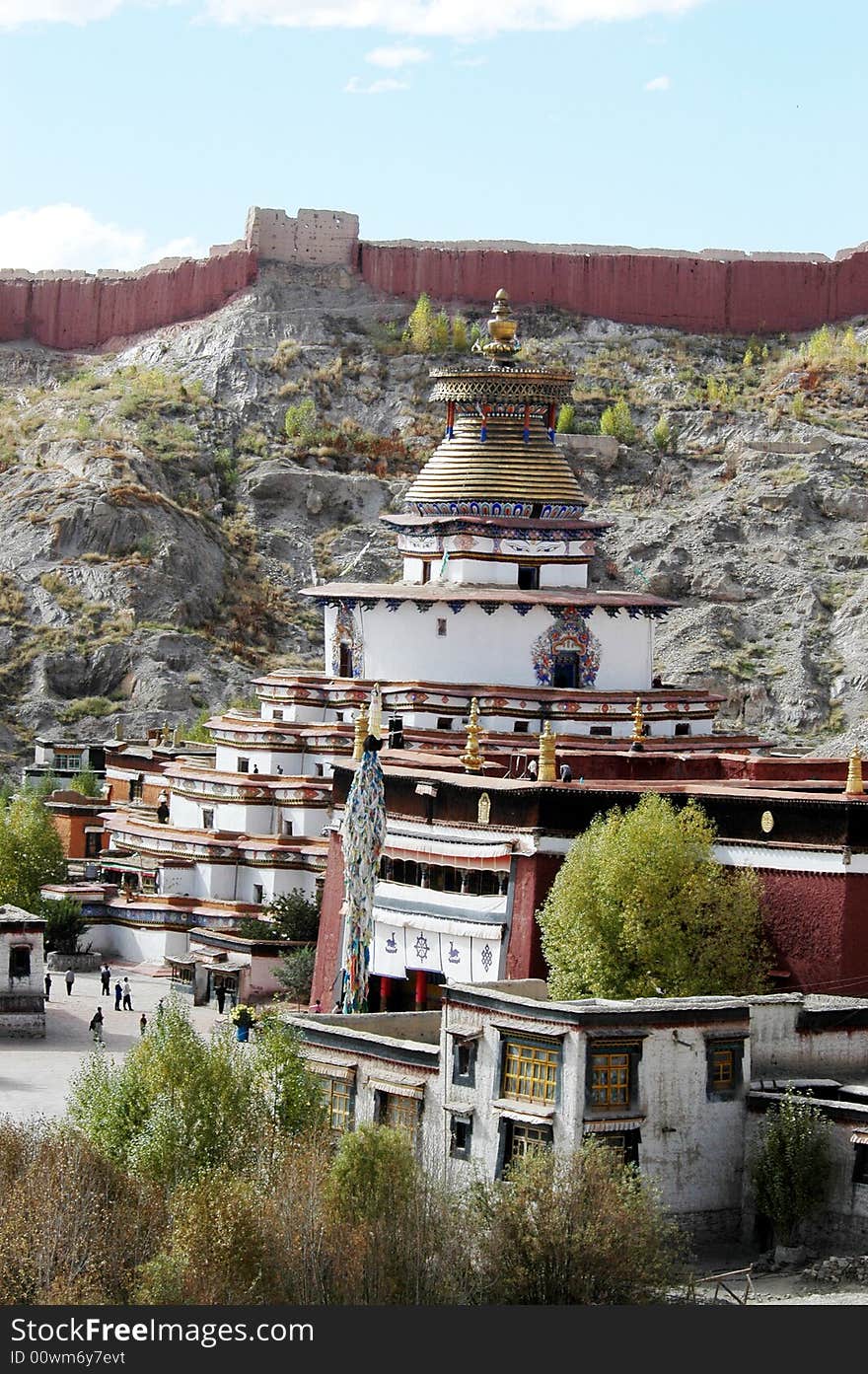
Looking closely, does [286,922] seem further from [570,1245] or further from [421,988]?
[570,1245]

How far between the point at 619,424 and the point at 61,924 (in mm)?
50354

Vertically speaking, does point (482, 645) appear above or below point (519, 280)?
below

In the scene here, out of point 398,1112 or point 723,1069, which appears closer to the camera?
point 723,1069

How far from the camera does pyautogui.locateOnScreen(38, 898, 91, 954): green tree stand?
54.8 metres

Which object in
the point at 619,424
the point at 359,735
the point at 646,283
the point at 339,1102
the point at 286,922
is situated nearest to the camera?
the point at 339,1102

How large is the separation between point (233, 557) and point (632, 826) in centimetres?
5233

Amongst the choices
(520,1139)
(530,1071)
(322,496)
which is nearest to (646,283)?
(322,496)

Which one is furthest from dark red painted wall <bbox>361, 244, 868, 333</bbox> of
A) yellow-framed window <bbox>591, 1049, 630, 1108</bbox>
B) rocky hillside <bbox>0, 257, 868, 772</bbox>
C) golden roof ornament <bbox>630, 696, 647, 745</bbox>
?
yellow-framed window <bbox>591, 1049, 630, 1108</bbox>

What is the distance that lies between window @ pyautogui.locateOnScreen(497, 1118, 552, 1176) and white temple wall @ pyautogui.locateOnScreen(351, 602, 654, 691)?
23.1 metres

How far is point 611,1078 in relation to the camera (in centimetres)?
3334

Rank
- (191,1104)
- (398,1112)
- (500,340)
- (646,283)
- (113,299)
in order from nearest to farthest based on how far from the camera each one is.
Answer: (191,1104)
(398,1112)
(500,340)
(646,283)
(113,299)

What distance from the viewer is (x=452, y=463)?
59219 mm

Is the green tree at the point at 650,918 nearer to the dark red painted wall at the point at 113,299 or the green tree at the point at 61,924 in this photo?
the green tree at the point at 61,924

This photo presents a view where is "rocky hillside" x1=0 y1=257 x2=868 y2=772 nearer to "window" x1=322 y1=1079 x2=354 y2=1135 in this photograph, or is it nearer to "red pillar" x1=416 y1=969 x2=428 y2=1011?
"red pillar" x1=416 y1=969 x2=428 y2=1011
